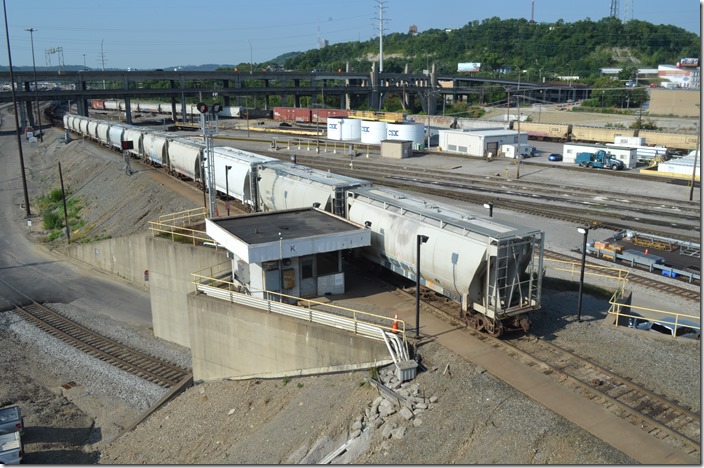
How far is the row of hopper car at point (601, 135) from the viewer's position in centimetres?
6975

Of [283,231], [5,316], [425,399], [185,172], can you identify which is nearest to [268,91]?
[185,172]

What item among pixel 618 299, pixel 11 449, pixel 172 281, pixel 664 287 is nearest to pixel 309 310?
pixel 11 449

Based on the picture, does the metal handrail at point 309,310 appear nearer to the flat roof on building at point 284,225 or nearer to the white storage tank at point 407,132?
the flat roof on building at point 284,225

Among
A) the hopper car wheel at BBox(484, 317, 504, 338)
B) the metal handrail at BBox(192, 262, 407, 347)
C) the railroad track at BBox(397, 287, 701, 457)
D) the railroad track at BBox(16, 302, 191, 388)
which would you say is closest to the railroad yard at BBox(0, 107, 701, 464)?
the railroad track at BBox(397, 287, 701, 457)

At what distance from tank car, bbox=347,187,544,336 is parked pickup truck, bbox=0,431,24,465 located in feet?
44.9

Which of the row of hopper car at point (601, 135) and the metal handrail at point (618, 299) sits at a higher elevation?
the row of hopper car at point (601, 135)

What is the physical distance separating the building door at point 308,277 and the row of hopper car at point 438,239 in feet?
8.09

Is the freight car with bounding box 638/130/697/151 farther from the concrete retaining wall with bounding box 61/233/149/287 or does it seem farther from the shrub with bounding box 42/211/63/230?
the shrub with bounding box 42/211/63/230

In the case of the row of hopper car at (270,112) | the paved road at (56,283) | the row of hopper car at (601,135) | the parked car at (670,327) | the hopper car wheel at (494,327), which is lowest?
the paved road at (56,283)

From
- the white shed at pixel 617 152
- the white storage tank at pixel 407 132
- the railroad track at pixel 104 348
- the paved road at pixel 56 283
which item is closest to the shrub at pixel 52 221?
the paved road at pixel 56 283

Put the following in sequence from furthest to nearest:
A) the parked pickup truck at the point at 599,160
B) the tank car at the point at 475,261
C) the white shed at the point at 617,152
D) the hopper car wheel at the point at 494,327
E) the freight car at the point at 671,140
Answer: the freight car at the point at 671,140
the white shed at the point at 617,152
the parked pickup truck at the point at 599,160
the hopper car wheel at the point at 494,327
the tank car at the point at 475,261

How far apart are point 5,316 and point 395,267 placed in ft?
77.9

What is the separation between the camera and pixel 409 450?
14.0 meters

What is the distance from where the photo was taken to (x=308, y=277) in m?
22.6
